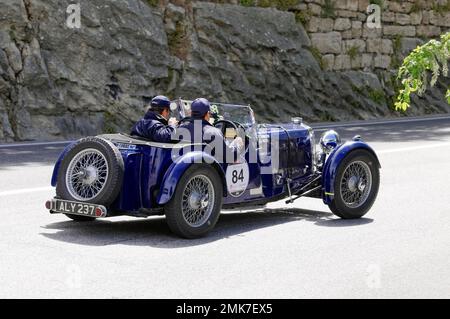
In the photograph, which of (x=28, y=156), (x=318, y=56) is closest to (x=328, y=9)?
(x=318, y=56)

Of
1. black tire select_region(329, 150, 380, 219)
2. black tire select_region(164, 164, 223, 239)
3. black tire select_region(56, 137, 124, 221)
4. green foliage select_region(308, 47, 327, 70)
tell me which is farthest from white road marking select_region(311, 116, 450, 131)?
black tire select_region(56, 137, 124, 221)

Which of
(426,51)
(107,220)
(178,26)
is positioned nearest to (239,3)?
(178,26)

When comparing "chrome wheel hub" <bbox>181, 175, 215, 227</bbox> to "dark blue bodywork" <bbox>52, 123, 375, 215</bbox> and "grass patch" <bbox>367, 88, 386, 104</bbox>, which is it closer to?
"dark blue bodywork" <bbox>52, 123, 375, 215</bbox>

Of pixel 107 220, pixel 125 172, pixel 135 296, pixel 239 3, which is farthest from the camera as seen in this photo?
pixel 239 3

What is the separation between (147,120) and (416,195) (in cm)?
408

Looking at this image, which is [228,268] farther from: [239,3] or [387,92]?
[387,92]

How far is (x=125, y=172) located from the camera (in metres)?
7.85

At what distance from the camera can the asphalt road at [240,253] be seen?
6.06 m

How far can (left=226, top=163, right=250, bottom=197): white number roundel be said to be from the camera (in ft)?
27.3

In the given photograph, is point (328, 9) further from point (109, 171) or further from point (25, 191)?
point (109, 171)

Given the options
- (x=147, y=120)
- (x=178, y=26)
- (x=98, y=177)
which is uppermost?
(x=178, y=26)

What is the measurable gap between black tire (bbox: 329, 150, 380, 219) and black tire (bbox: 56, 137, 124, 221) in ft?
7.76

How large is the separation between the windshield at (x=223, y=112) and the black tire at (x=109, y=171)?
1214 millimetres

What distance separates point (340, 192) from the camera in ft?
29.5
